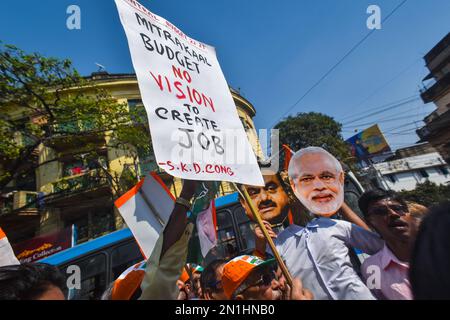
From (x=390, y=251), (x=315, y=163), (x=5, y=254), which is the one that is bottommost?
(x=390, y=251)

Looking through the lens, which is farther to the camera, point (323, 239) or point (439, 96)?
point (439, 96)

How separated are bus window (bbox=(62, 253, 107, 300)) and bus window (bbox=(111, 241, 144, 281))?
181 millimetres

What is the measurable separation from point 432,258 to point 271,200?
2209 mm

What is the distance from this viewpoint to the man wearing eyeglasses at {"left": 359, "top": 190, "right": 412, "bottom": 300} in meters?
1.44

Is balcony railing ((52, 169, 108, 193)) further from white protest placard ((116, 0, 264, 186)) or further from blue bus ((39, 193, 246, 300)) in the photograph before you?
white protest placard ((116, 0, 264, 186))

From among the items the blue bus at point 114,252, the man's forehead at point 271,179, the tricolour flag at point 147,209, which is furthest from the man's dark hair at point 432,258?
the blue bus at point 114,252

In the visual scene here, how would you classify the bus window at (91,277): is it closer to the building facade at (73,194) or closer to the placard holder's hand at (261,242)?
the placard holder's hand at (261,242)

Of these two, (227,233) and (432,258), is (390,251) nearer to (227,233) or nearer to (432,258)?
(432,258)

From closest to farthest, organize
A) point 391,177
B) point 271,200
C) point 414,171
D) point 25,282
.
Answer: point 25,282 → point 271,200 → point 414,171 → point 391,177

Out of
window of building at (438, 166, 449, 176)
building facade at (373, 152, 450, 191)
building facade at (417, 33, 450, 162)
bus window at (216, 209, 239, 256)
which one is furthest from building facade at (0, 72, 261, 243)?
window of building at (438, 166, 449, 176)

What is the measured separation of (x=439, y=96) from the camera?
67.3ft

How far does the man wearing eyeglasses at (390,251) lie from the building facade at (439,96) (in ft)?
77.0

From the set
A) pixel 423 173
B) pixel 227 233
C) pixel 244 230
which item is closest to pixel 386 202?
pixel 244 230
